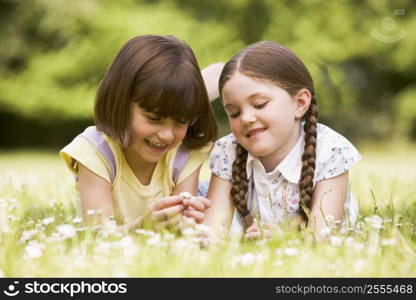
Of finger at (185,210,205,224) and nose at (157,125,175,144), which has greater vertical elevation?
nose at (157,125,175,144)

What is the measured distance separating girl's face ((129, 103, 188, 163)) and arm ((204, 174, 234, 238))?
1.21 ft

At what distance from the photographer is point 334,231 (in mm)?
2500

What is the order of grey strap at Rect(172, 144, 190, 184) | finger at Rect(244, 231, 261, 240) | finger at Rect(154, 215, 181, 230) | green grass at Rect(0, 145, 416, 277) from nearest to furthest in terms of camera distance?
green grass at Rect(0, 145, 416, 277)
finger at Rect(244, 231, 261, 240)
finger at Rect(154, 215, 181, 230)
grey strap at Rect(172, 144, 190, 184)

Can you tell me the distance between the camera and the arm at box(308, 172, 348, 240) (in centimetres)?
289

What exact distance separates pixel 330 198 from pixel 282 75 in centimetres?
66

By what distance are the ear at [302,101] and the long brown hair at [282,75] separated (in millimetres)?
31

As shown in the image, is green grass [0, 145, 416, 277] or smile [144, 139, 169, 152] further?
smile [144, 139, 169, 152]

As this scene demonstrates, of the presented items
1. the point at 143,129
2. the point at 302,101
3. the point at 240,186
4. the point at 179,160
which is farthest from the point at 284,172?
the point at 143,129

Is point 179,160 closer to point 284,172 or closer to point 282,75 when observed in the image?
point 284,172

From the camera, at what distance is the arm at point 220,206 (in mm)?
3088

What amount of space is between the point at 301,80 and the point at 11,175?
7.58ft

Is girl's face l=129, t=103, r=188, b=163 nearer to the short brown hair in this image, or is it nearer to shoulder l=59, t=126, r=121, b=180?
the short brown hair

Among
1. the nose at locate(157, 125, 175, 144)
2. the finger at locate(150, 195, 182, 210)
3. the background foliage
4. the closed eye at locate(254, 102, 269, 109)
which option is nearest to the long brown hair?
the closed eye at locate(254, 102, 269, 109)

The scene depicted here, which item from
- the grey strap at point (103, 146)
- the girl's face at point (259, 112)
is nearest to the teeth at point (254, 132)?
the girl's face at point (259, 112)
